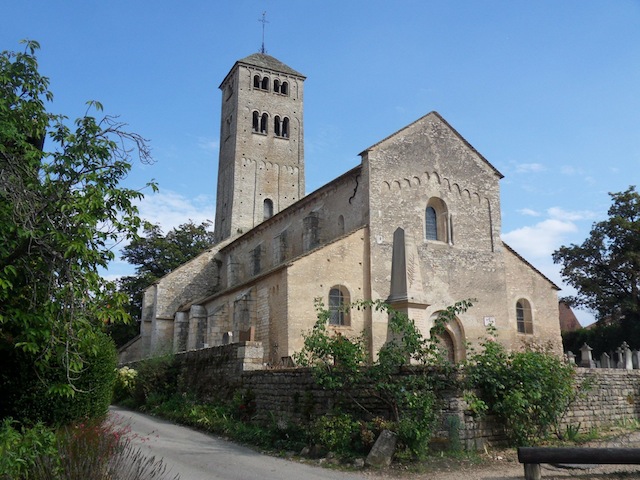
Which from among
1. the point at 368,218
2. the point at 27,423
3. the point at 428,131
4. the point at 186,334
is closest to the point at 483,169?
the point at 428,131

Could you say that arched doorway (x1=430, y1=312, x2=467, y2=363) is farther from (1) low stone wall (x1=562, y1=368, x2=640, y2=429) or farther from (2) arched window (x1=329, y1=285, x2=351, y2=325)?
(1) low stone wall (x1=562, y1=368, x2=640, y2=429)

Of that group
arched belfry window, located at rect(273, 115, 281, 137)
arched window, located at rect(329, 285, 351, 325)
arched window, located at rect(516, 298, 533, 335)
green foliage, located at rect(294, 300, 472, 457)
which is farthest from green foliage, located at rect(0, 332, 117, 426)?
arched belfry window, located at rect(273, 115, 281, 137)

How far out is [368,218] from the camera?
76.4ft

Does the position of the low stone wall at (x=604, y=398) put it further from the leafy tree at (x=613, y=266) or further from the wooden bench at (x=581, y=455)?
the leafy tree at (x=613, y=266)

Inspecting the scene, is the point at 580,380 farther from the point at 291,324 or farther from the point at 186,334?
the point at 186,334

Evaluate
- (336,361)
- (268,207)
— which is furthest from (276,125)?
(336,361)

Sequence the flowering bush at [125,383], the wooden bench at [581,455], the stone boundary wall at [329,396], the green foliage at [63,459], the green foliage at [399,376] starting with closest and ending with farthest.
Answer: the green foliage at [63,459], the wooden bench at [581,455], the green foliage at [399,376], the stone boundary wall at [329,396], the flowering bush at [125,383]

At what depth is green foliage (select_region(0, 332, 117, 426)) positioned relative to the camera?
9.91 meters

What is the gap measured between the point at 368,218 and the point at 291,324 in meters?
5.62

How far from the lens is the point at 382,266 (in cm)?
2298

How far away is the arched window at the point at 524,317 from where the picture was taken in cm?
2619

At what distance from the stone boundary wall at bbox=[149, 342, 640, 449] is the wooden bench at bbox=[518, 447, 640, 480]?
82.0 inches

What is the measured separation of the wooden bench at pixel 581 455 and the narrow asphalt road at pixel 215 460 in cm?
263

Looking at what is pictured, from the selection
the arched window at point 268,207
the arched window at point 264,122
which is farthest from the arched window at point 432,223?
the arched window at point 264,122
